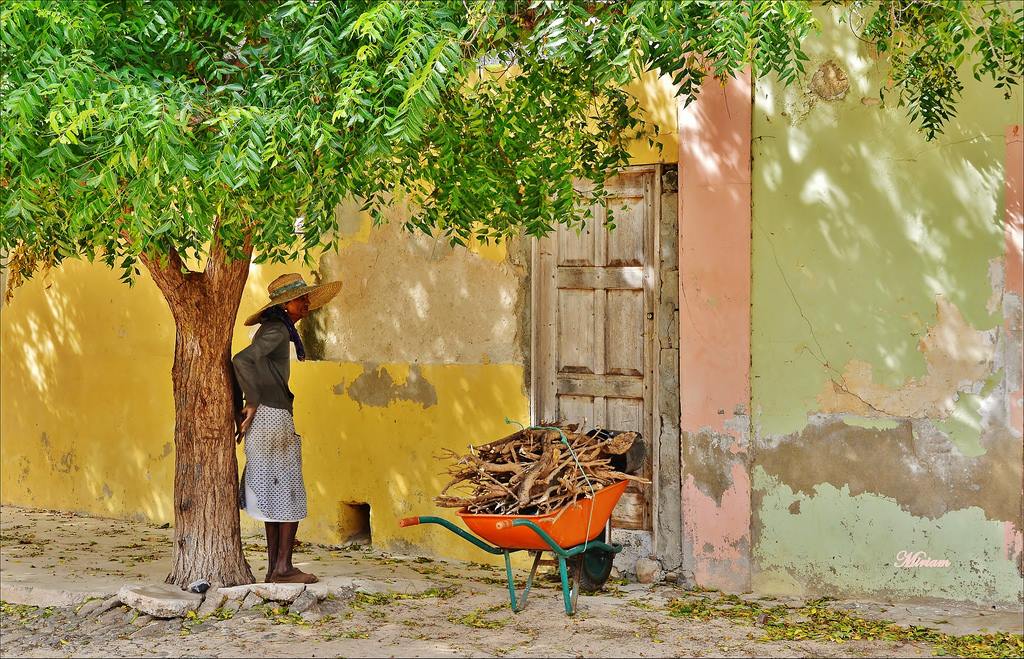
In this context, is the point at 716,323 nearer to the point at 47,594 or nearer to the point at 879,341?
the point at 879,341

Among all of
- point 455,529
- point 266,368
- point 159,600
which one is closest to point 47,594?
point 159,600

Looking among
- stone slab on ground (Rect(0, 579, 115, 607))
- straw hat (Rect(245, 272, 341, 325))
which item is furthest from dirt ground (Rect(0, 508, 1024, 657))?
straw hat (Rect(245, 272, 341, 325))

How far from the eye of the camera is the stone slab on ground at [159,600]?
6891 millimetres

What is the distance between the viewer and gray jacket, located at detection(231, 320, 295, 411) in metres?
7.41

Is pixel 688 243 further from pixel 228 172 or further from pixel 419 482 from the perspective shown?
pixel 228 172

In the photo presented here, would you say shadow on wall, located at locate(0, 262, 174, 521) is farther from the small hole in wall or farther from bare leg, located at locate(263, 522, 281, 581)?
bare leg, located at locate(263, 522, 281, 581)

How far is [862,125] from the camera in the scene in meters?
7.35

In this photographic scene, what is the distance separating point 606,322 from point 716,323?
85cm

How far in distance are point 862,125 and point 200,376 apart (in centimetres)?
424

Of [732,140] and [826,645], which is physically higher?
[732,140]

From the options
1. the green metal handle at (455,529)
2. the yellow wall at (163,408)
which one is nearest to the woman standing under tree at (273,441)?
the green metal handle at (455,529)

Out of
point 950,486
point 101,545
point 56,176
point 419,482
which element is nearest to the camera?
point 56,176

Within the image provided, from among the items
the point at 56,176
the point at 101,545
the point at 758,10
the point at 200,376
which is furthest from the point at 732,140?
the point at 101,545

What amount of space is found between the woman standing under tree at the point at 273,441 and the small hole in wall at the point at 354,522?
174cm
